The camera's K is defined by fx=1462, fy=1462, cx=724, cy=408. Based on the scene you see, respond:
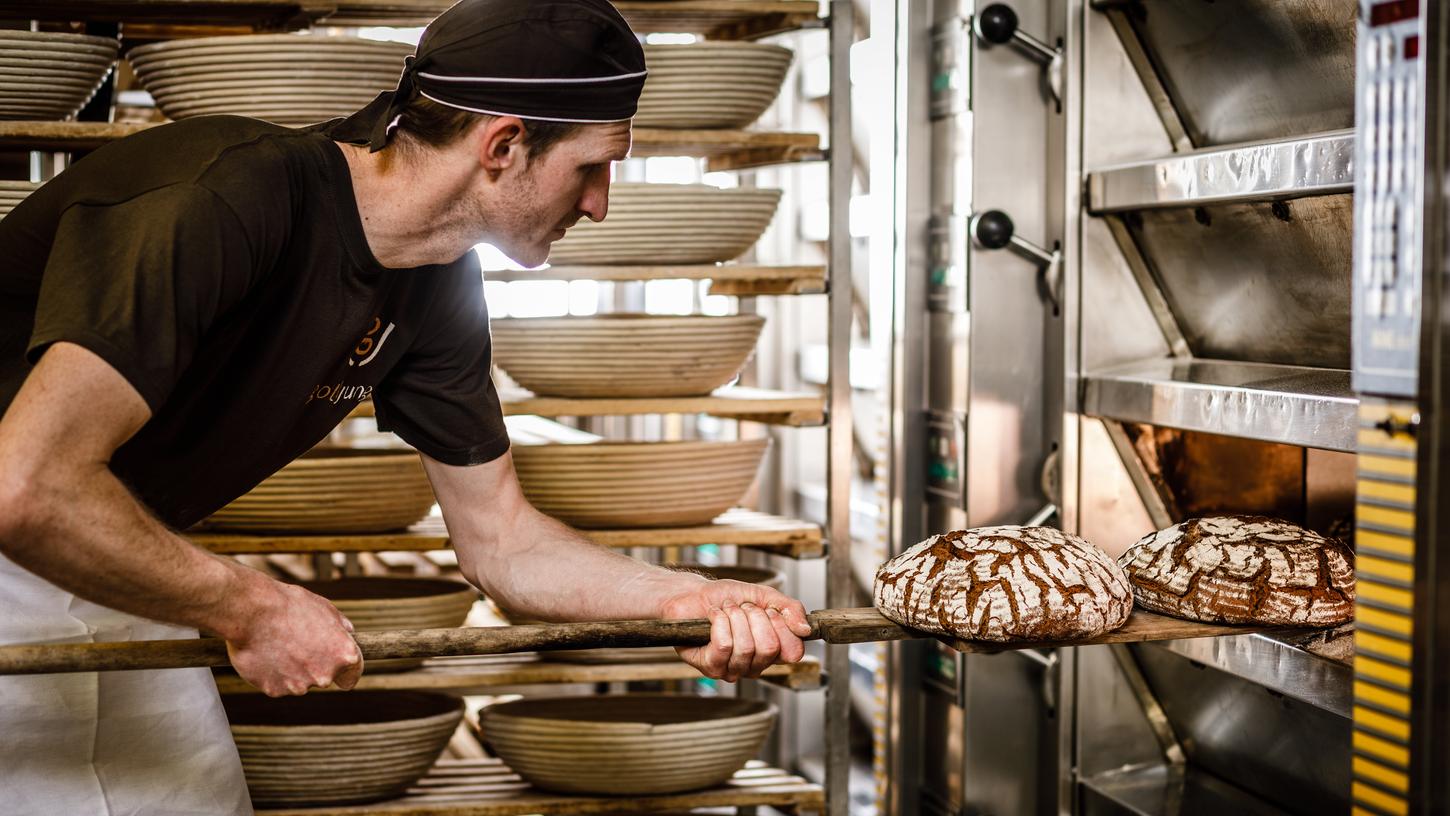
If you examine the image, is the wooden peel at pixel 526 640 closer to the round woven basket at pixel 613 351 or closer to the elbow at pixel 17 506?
the elbow at pixel 17 506

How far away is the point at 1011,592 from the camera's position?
5.25ft

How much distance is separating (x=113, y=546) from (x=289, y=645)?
0.20m

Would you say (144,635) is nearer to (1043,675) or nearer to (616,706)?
(616,706)

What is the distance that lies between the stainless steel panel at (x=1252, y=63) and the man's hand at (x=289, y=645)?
1.35 meters

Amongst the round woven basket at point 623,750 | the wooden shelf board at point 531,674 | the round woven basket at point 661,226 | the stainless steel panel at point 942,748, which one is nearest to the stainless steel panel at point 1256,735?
the stainless steel panel at point 942,748

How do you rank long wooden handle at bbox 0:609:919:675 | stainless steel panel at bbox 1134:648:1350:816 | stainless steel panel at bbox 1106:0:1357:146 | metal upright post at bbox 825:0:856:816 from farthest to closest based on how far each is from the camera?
metal upright post at bbox 825:0:856:816 → stainless steel panel at bbox 1134:648:1350:816 → stainless steel panel at bbox 1106:0:1357:146 → long wooden handle at bbox 0:609:919:675

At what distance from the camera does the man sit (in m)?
1.30

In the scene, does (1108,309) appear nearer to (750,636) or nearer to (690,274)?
(690,274)

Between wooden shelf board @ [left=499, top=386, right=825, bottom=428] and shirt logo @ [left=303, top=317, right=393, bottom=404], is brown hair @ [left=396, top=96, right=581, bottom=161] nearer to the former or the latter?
shirt logo @ [left=303, top=317, right=393, bottom=404]

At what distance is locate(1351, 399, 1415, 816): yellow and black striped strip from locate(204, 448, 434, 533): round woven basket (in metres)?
1.47

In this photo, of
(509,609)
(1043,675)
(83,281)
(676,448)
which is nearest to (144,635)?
(509,609)

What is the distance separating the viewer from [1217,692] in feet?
7.14

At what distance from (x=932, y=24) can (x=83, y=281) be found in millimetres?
1519

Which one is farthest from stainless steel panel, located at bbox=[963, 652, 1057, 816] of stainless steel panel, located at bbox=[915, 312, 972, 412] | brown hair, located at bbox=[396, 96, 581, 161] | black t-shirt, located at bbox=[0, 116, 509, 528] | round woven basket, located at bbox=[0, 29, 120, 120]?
round woven basket, located at bbox=[0, 29, 120, 120]
